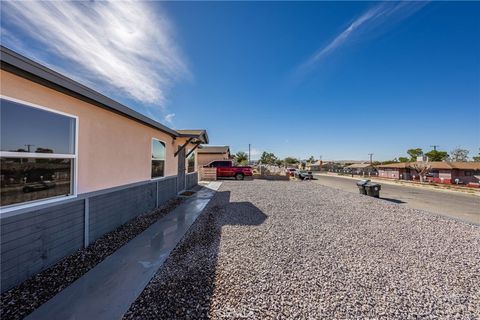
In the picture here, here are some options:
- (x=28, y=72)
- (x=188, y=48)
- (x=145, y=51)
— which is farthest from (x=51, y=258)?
(x=188, y=48)

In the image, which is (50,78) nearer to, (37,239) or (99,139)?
(99,139)

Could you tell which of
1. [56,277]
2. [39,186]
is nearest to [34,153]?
[39,186]

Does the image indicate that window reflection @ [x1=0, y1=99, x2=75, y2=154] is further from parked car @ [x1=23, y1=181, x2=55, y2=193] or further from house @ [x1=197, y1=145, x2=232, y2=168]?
house @ [x1=197, y1=145, x2=232, y2=168]

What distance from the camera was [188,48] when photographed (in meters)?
8.86

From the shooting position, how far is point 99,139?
4484mm

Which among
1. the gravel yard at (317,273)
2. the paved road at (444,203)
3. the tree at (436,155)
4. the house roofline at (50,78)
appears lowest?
the paved road at (444,203)

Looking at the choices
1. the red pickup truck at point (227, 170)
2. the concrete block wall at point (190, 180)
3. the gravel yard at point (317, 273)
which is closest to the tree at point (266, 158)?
the red pickup truck at point (227, 170)

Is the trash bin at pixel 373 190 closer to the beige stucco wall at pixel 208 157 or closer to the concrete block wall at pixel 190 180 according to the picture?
the concrete block wall at pixel 190 180

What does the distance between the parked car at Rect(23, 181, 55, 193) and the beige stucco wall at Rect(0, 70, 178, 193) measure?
1.65 feet

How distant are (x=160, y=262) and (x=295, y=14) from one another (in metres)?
10.1

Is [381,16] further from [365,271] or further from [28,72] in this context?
[28,72]

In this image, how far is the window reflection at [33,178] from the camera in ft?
8.97

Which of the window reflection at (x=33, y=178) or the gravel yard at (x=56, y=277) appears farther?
the window reflection at (x=33, y=178)

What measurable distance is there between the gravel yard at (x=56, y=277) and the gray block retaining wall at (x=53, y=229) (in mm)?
127
